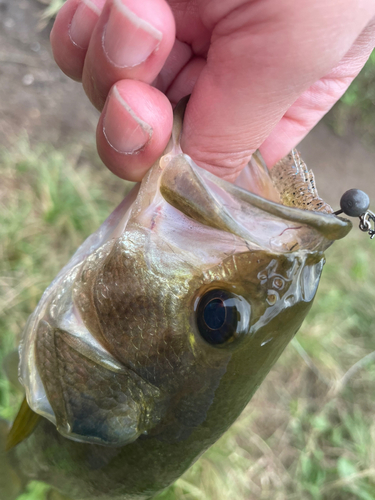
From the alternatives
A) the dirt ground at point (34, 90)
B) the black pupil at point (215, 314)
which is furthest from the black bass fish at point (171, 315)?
the dirt ground at point (34, 90)

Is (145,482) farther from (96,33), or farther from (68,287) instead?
(96,33)

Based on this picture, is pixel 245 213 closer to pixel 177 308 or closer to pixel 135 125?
pixel 177 308

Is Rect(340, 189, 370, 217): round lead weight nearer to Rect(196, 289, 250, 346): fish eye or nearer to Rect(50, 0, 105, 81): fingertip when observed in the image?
Rect(196, 289, 250, 346): fish eye

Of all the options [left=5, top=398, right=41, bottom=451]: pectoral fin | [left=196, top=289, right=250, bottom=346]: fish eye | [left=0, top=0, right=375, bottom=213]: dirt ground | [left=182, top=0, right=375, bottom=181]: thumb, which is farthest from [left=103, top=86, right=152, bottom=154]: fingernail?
[left=0, top=0, right=375, bottom=213]: dirt ground

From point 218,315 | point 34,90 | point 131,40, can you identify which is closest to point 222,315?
point 218,315

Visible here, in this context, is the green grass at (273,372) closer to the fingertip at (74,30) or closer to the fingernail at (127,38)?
the fingertip at (74,30)

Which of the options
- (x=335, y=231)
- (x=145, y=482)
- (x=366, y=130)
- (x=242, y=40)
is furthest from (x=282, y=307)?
(x=366, y=130)
